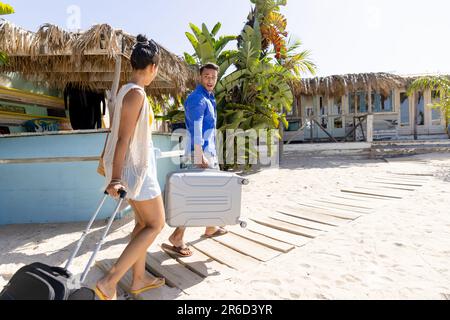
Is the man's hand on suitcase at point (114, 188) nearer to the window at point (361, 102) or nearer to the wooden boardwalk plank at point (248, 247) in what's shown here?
the wooden boardwalk plank at point (248, 247)

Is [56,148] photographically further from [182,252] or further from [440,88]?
[440,88]

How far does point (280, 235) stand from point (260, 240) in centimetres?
33

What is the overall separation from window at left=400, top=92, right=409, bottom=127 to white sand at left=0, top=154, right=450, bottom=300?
11182mm

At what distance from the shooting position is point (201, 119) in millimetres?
2619

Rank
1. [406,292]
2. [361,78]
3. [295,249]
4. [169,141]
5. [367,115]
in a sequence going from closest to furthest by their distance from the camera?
[406,292], [295,249], [169,141], [367,115], [361,78]

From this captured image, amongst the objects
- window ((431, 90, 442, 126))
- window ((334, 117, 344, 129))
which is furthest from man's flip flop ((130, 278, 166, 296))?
window ((431, 90, 442, 126))

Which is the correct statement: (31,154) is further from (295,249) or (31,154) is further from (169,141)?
(295,249)

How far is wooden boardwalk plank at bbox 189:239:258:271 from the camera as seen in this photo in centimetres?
257

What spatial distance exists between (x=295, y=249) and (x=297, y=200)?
224 cm

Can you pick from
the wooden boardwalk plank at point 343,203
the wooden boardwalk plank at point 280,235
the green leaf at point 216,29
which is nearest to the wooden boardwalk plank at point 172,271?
the wooden boardwalk plank at point 280,235

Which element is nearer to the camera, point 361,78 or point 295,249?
point 295,249

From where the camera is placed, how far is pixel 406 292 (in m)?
2.05

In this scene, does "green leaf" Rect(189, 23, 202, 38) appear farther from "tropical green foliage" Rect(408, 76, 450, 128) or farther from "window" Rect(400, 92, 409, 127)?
"window" Rect(400, 92, 409, 127)

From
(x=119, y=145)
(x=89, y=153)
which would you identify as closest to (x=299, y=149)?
(x=89, y=153)
